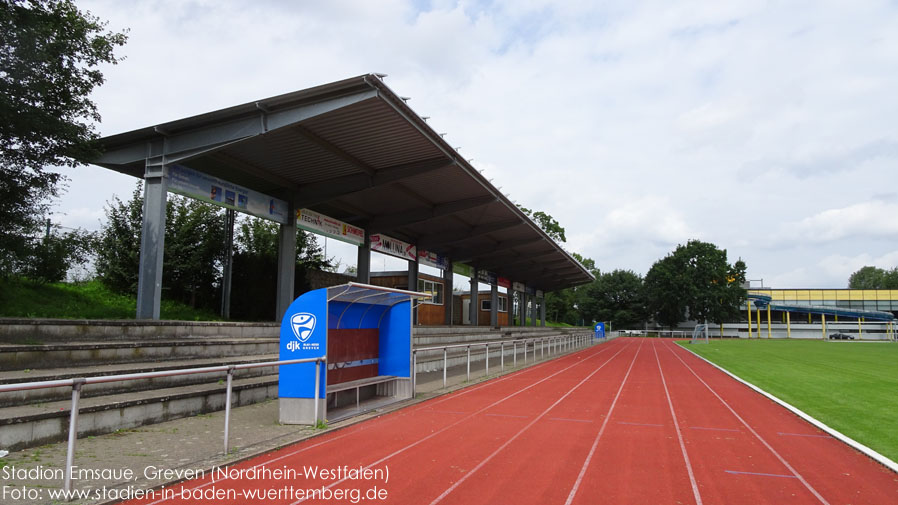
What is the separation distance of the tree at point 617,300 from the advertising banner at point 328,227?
70322 mm

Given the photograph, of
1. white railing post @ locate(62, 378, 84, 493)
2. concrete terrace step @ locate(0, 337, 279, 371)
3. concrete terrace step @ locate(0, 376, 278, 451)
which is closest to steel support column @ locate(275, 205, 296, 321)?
concrete terrace step @ locate(0, 337, 279, 371)

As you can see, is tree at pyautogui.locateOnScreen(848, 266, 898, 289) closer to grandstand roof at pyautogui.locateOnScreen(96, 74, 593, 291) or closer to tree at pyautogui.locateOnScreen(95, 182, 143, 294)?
grandstand roof at pyautogui.locateOnScreen(96, 74, 593, 291)

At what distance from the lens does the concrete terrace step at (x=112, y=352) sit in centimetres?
772

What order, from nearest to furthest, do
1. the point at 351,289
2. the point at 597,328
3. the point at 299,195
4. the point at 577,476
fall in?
1. the point at 577,476
2. the point at 351,289
3. the point at 299,195
4. the point at 597,328

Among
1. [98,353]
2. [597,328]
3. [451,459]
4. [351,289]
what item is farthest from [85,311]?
[597,328]

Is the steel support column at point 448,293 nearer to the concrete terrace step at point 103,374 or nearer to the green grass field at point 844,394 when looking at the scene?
the green grass field at point 844,394

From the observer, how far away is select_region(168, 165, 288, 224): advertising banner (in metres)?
14.4

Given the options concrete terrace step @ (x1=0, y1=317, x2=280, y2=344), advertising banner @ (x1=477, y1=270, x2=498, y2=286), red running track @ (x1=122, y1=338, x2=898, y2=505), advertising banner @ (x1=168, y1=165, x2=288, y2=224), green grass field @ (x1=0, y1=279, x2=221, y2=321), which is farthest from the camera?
advertising banner @ (x1=477, y1=270, x2=498, y2=286)

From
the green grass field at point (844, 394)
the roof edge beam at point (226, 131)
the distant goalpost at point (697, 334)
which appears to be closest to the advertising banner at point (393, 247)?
the roof edge beam at point (226, 131)

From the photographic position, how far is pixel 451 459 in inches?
255

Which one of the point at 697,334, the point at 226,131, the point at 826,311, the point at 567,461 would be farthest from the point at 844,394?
the point at 826,311

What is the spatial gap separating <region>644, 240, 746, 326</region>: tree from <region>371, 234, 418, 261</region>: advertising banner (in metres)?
55.8

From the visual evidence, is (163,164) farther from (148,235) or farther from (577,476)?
(577,476)

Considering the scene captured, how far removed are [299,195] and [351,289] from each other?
36.9ft
